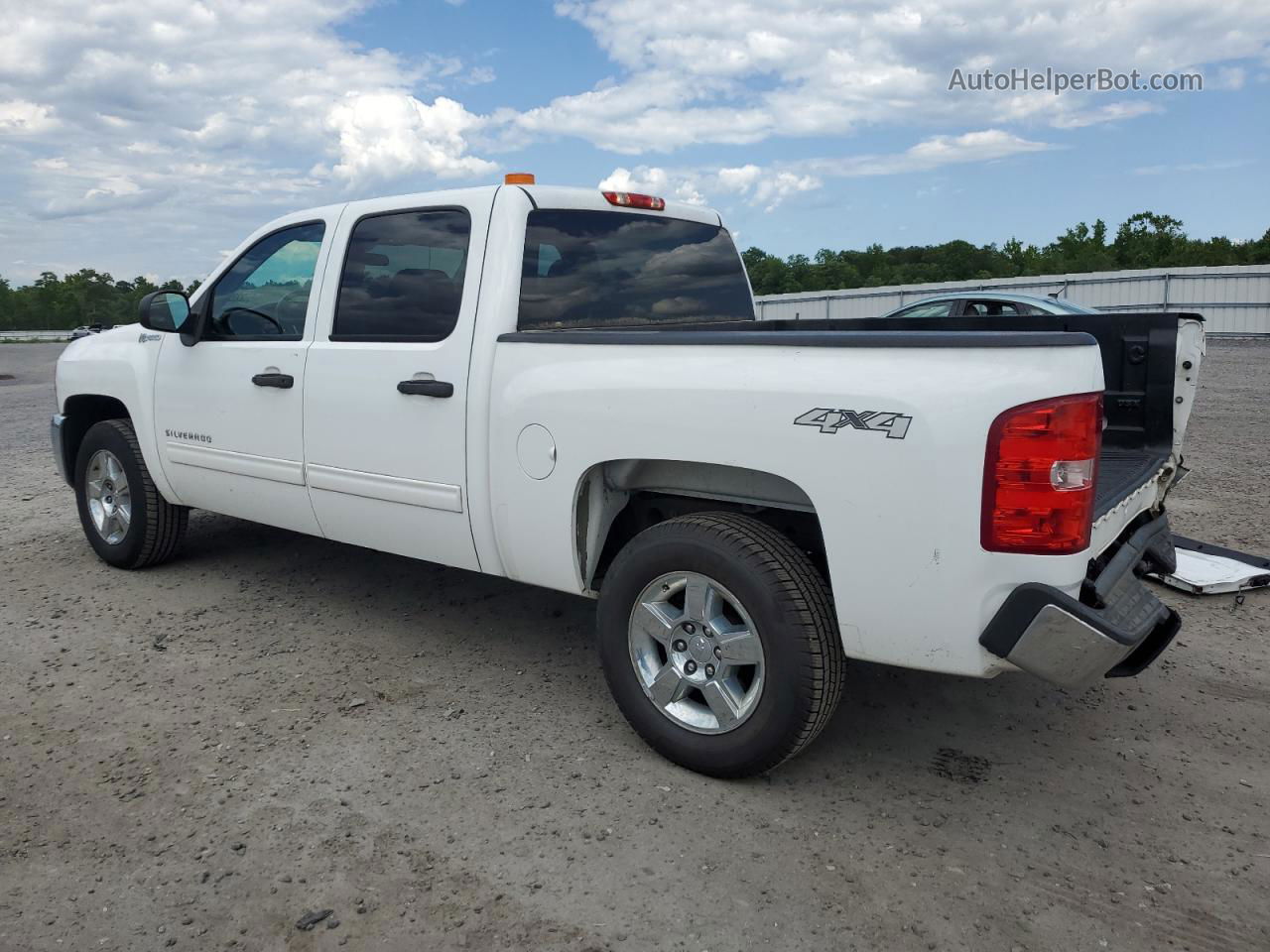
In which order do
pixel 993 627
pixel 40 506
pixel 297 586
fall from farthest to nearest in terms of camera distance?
1. pixel 40 506
2. pixel 297 586
3. pixel 993 627

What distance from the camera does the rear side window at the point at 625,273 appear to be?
3.97m

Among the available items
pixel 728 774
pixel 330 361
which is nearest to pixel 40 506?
pixel 330 361

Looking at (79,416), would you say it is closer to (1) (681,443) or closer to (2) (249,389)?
(2) (249,389)

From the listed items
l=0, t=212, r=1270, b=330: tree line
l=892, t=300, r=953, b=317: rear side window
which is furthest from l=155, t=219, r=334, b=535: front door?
l=0, t=212, r=1270, b=330: tree line

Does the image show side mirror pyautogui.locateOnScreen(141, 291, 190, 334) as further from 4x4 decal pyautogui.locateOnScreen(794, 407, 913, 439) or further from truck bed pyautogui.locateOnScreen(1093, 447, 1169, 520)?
truck bed pyautogui.locateOnScreen(1093, 447, 1169, 520)

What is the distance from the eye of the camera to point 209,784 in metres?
3.35

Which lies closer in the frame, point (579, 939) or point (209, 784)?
point (579, 939)

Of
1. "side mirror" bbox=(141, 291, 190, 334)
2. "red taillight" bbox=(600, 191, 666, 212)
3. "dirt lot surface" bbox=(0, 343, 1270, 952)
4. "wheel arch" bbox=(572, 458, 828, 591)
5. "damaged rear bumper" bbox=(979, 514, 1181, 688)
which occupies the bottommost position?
"dirt lot surface" bbox=(0, 343, 1270, 952)

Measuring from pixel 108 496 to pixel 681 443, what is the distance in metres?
4.13

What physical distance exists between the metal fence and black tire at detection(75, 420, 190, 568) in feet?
74.0

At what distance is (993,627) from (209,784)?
253cm

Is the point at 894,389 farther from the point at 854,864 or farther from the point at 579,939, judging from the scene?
the point at 579,939

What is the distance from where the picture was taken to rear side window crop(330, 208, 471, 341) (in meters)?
3.99

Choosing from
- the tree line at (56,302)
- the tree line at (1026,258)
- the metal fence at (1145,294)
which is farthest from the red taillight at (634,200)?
the tree line at (56,302)
